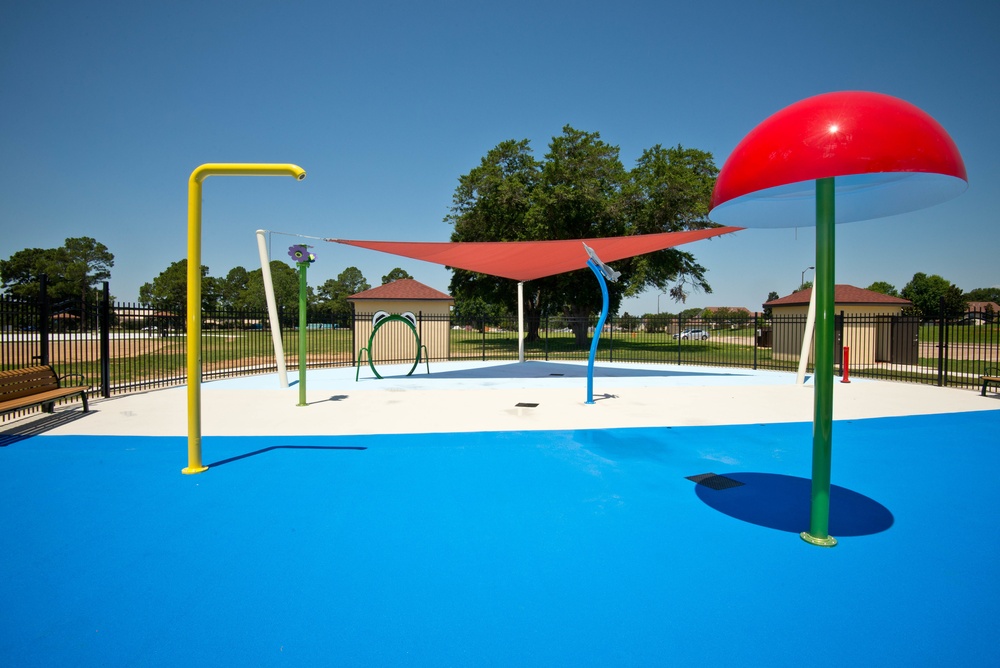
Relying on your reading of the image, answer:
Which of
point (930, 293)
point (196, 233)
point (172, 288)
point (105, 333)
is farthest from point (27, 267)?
point (930, 293)

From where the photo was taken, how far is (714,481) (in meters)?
4.77

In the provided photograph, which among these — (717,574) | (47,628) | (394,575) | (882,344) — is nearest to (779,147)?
(717,574)

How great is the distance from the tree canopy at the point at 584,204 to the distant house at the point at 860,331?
768 centimetres

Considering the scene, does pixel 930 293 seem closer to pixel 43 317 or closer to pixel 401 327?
pixel 401 327

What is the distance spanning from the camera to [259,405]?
9.05 metres

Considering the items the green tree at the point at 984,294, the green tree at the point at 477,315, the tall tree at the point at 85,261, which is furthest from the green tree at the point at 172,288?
the green tree at the point at 984,294

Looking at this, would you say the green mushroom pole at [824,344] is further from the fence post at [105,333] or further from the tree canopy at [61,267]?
the tree canopy at [61,267]

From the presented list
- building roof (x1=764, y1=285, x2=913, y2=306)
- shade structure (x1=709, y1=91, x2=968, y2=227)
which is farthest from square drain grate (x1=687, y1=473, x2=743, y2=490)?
building roof (x1=764, y1=285, x2=913, y2=306)

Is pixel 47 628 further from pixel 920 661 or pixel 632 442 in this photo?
pixel 632 442

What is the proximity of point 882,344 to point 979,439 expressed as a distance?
17475 millimetres

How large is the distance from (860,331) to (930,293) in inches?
2796

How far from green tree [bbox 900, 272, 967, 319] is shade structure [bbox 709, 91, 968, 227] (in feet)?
238

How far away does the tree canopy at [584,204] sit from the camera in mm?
28016

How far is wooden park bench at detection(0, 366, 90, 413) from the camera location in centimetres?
654
